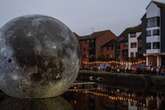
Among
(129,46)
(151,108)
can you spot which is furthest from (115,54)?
(151,108)

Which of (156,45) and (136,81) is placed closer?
(136,81)

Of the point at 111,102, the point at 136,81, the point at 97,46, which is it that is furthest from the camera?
the point at 97,46

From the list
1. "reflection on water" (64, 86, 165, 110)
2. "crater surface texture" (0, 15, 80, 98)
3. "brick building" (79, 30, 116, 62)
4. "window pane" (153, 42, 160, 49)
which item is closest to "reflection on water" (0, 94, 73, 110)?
"crater surface texture" (0, 15, 80, 98)

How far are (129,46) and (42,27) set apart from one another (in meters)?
52.5

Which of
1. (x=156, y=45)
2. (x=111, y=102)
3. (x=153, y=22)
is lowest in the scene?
(x=111, y=102)

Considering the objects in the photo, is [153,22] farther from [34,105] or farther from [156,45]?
[34,105]

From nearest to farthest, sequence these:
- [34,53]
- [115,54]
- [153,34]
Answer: [34,53], [153,34], [115,54]

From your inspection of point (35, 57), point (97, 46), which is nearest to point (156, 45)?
point (97, 46)

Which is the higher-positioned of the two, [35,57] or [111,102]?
[35,57]

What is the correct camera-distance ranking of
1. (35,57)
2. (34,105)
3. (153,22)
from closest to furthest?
(35,57)
(34,105)
(153,22)

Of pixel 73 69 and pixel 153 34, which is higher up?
pixel 153 34

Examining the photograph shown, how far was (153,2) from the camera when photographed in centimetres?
4903

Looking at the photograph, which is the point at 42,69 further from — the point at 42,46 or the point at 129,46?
the point at 129,46

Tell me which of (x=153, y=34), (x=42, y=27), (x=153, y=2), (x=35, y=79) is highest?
(x=153, y=2)
